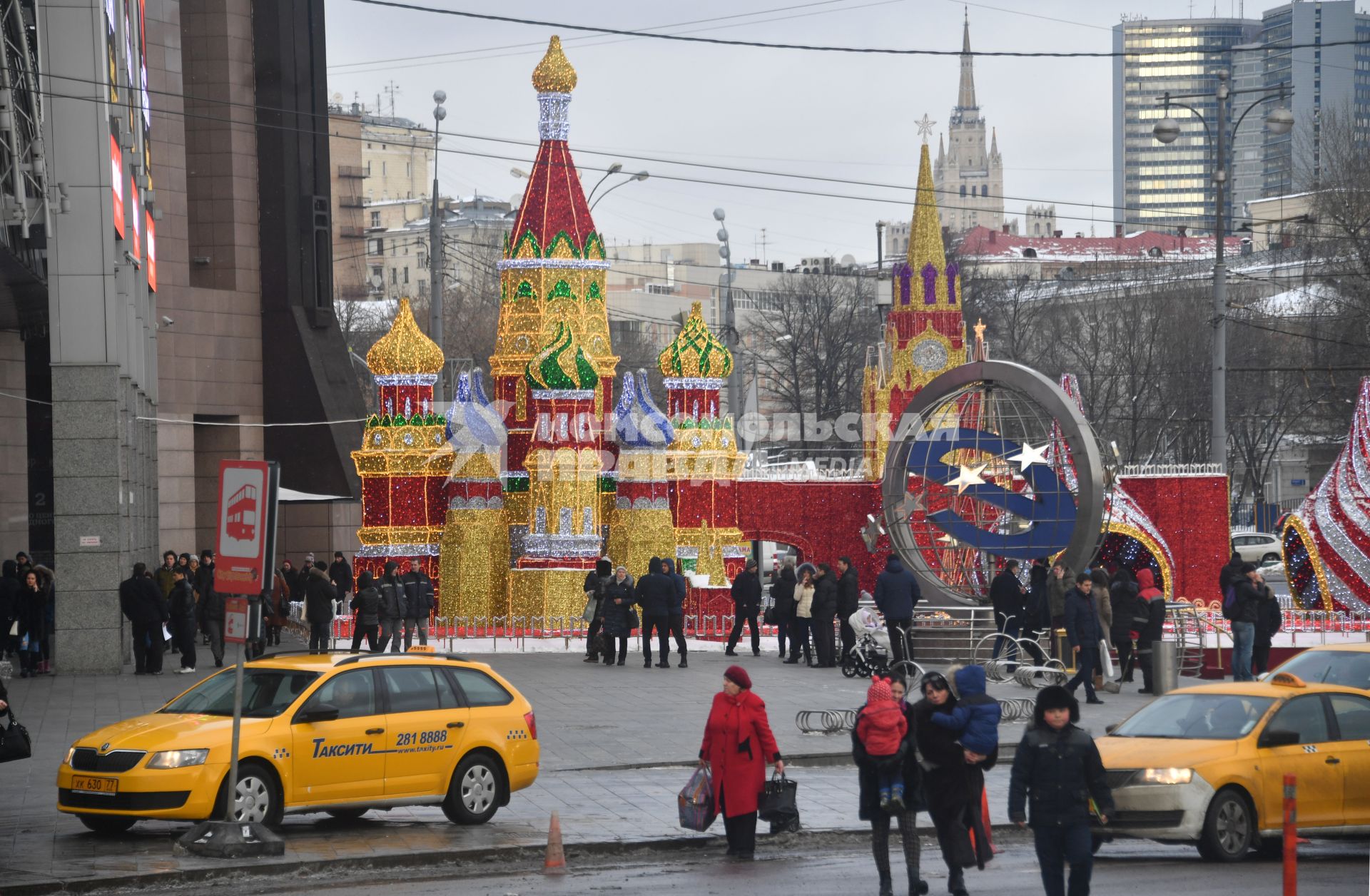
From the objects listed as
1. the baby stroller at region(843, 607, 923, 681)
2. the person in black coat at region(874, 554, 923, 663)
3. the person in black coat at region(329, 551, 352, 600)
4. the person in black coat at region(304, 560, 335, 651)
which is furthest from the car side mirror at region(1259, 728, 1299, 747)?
the person in black coat at region(329, 551, 352, 600)

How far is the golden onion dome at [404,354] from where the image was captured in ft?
105

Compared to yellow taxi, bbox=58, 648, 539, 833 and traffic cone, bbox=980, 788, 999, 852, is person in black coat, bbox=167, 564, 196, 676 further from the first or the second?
traffic cone, bbox=980, 788, 999, 852

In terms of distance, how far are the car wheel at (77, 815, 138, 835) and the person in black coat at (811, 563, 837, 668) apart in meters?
14.3

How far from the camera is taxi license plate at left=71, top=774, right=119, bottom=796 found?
12.8 metres

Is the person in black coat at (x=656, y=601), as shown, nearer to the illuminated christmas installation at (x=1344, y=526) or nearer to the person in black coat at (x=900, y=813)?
the illuminated christmas installation at (x=1344, y=526)

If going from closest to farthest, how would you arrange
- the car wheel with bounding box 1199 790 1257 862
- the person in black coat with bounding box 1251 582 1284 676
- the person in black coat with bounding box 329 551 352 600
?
the car wheel with bounding box 1199 790 1257 862
the person in black coat with bounding box 1251 582 1284 676
the person in black coat with bounding box 329 551 352 600

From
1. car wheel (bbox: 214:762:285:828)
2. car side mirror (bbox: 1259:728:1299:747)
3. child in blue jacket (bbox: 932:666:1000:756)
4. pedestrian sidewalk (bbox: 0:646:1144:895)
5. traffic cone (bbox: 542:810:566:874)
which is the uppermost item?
child in blue jacket (bbox: 932:666:1000:756)

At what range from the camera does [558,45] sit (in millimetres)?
31344

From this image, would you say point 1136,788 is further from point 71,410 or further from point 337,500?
point 337,500

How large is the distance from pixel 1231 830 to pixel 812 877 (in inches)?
119

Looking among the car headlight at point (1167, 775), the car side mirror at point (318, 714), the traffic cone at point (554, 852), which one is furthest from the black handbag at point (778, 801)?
the car side mirror at point (318, 714)

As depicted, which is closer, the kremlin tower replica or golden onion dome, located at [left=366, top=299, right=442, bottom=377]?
golden onion dome, located at [left=366, top=299, right=442, bottom=377]

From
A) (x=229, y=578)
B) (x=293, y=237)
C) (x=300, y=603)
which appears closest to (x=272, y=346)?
(x=293, y=237)

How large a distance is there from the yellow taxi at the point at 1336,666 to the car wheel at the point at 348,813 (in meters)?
7.68
